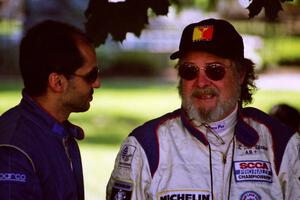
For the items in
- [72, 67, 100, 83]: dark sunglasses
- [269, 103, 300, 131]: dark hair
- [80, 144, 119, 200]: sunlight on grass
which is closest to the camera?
[72, 67, 100, 83]: dark sunglasses

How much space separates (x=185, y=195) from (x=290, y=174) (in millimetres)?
561

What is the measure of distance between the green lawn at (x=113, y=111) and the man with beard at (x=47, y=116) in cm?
556

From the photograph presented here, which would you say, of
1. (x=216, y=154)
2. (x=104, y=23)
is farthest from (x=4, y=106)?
(x=216, y=154)

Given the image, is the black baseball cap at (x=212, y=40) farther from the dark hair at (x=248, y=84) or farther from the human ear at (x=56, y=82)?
the human ear at (x=56, y=82)

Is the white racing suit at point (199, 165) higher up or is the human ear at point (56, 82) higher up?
the human ear at point (56, 82)

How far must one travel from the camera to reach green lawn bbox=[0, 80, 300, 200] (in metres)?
11.0

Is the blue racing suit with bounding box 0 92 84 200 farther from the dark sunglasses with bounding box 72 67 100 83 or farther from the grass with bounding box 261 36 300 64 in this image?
the grass with bounding box 261 36 300 64

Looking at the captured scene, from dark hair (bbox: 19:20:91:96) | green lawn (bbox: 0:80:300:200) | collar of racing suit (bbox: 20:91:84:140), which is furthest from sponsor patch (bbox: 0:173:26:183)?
green lawn (bbox: 0:80:300:200)

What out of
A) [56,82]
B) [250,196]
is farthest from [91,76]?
[250,196]

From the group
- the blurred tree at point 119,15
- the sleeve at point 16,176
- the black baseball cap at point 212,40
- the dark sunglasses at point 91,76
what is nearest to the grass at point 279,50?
the blurred tree at point 119,15

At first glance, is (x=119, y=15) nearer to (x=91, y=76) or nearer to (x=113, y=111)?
(x=91, y=76)

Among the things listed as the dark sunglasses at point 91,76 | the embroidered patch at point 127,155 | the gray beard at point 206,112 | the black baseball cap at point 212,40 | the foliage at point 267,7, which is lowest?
the embroidered patch at point 127,155

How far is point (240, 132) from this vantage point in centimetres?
388

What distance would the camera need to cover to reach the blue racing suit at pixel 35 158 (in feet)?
10.1
